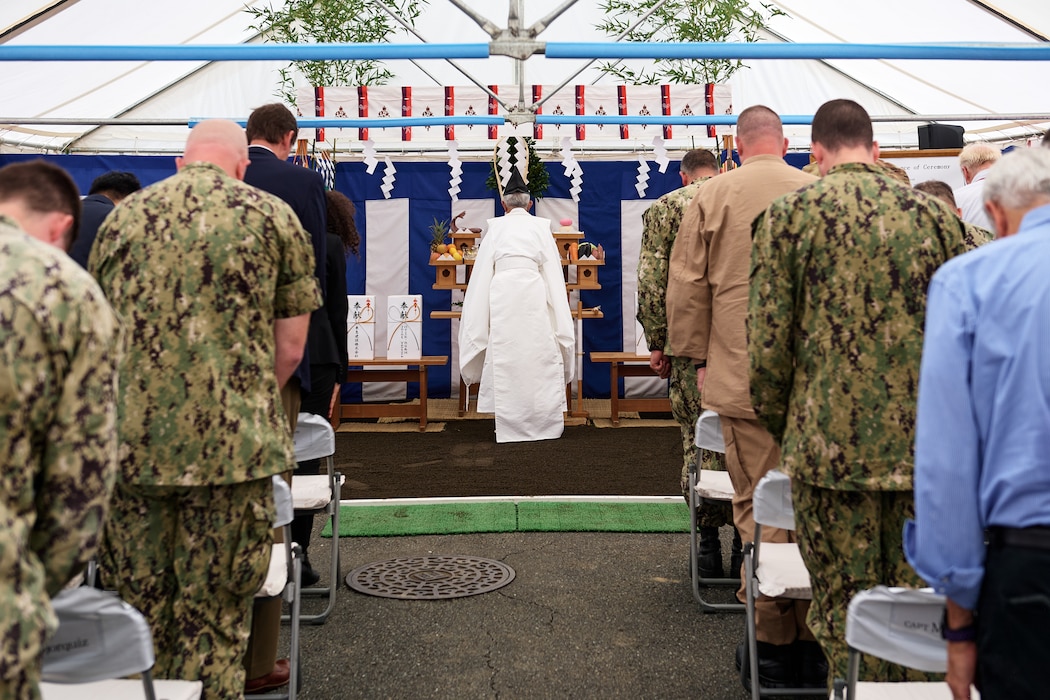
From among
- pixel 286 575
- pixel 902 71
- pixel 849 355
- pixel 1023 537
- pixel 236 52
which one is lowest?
pixel 286 575

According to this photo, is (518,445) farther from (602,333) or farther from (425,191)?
(425,191)

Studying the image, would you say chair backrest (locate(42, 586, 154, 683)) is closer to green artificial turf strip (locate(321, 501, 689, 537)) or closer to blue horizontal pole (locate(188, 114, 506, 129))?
green artificial turf strip (locate(321, 501, 689, 537))

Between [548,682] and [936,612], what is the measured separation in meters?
1.83

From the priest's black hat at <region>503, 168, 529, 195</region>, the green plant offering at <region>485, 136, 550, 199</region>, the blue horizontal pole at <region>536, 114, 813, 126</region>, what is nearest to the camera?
the blue horizontal pole at <region>536, 114, 813, 126</region>

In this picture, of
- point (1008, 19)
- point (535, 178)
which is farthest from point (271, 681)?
point (535, 178)

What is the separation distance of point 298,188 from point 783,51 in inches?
95.0

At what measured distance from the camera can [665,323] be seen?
14.8 ft

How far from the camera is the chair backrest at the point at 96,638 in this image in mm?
1691

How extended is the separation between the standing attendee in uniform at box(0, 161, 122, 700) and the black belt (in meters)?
1.37

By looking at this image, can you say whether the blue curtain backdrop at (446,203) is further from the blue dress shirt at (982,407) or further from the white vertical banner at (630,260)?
the blue dress shirt at (982,407)

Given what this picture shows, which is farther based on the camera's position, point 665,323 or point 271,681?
point 665,323

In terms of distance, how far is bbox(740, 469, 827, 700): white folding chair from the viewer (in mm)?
2742

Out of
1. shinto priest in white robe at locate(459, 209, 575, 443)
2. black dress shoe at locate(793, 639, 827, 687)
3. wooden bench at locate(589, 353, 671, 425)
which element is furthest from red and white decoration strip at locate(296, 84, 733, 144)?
black dress shoe at locate(793, 639, 827, 687)

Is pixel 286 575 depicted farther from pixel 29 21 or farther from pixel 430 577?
pixel 29 21
